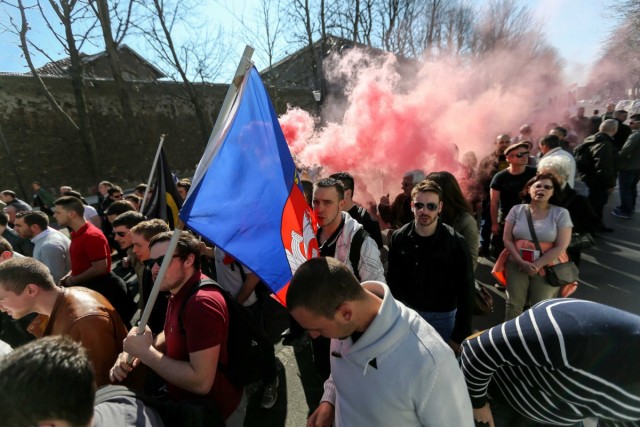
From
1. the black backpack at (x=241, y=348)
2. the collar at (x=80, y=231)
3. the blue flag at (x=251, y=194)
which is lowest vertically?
the black backpack at (x=241, y=348)

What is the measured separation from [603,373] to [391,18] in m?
25.4

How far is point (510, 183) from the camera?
423 cm

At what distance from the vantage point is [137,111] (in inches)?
775

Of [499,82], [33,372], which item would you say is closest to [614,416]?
[33,372]

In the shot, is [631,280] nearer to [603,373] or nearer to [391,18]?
[603,373]

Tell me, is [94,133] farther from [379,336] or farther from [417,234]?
[379,336]

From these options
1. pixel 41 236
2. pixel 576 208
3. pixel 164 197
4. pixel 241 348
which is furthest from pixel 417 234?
pixel 41 236

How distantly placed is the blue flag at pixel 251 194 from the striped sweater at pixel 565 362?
1.11 meters

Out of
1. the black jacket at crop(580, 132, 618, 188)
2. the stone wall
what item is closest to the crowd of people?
the black jacket at crop(580, 132, 618, 188)

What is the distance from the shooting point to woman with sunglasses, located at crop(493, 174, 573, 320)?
297cm

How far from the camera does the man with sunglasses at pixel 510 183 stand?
4148 millimetres

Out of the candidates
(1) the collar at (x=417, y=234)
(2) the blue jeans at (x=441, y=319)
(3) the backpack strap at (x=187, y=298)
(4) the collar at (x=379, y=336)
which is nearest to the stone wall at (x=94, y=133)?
(3) the backpack strap at (x=187, y=298)

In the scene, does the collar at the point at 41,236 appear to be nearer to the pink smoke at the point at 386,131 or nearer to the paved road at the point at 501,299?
the paved road at the point at 501,299

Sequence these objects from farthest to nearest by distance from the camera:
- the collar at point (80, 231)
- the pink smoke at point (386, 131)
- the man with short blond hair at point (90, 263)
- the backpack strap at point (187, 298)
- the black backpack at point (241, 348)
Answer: the pink smoke at point (386, 131)
the collar at point (80, 231)
the man with short blond hair at point (90, 263)
the black backpack at point (241, 348)
the backpack strap at point (187, 298)
